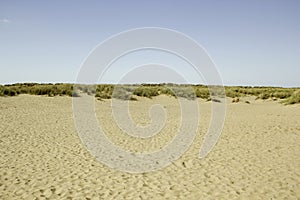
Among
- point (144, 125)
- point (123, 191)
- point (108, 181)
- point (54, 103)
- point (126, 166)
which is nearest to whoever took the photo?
point (123, 191)

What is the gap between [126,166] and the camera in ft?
23.2

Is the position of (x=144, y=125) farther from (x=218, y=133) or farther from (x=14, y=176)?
(x=14, y=176)

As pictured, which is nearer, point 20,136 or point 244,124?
point 20,136

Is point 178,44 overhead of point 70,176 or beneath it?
overhead

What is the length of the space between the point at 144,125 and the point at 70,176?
7.32m

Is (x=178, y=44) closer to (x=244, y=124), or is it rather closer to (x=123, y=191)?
(x=123, y=191)

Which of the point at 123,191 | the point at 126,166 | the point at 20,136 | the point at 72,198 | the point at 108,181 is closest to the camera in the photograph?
the point at 72,198

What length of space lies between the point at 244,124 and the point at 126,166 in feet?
27.4

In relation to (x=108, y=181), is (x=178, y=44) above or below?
above

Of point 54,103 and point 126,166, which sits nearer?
point 126,166

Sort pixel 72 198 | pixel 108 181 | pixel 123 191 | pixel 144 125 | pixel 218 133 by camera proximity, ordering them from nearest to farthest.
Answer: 1. pixel 72 198
2. pixel 123 191
3. pixel 108 181
4. pixel 218 133
5. pixel 144 125

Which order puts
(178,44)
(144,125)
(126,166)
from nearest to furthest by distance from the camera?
(126,166) < (178,44) < (144,125)

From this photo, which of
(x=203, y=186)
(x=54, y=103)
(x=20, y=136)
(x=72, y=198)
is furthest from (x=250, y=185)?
(x=54, y=103)

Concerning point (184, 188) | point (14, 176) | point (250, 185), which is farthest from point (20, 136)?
point (250, 185)
